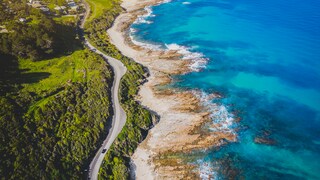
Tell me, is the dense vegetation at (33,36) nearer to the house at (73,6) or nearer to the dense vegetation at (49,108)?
the dense vegetation at (49,108)

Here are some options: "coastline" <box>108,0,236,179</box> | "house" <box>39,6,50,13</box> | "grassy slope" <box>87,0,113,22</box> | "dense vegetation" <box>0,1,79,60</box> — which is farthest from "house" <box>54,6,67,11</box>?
"coastline" <box>108,0,236,179</box>

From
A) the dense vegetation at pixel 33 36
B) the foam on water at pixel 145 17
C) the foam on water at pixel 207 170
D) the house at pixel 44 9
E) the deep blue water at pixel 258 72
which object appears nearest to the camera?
the foam on water at pixel 207 170

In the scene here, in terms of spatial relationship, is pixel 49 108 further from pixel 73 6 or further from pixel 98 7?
pixel 98 7

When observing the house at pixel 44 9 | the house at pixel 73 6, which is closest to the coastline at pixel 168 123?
the house at pixel 44 9

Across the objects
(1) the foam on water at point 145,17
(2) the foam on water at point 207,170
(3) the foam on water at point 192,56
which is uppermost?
(1) the foam on water at point 145,17

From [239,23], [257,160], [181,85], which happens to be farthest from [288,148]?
[239,23]

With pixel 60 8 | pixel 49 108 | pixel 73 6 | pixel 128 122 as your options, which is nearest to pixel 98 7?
pixel 73 6

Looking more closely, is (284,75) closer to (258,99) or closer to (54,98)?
(258,99)
